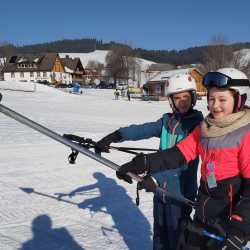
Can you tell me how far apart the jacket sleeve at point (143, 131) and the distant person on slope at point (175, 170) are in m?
0.07

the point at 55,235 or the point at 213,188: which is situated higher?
the point at 213,188

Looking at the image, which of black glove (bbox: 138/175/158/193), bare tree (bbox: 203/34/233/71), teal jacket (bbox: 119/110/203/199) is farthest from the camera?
bare tree (bbox: 203/34/233/71)

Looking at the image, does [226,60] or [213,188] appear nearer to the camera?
[213,188]

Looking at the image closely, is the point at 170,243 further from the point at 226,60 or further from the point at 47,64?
the point at 47,64

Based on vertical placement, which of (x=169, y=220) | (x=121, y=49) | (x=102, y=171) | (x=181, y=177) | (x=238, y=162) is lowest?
(x=102, y=171)

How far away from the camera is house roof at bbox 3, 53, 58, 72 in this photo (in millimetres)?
91756

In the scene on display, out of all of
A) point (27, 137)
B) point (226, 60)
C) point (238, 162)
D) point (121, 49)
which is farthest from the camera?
point (121, 49)

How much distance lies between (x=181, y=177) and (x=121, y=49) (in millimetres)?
87517

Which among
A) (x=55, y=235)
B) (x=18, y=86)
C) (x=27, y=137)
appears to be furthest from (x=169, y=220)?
(x=18, y=86)

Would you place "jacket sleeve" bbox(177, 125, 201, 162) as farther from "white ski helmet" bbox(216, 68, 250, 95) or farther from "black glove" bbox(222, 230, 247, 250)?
"black glove" bbox(222, 230, 247, 250)

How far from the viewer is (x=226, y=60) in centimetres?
6800

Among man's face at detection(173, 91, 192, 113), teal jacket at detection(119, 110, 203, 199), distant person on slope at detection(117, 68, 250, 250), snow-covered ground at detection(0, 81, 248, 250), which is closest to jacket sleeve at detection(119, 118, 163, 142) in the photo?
teal jacket at detection(119, 110, 203, 199)

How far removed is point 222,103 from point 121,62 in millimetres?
86651

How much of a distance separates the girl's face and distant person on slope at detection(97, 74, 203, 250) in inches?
31.1
